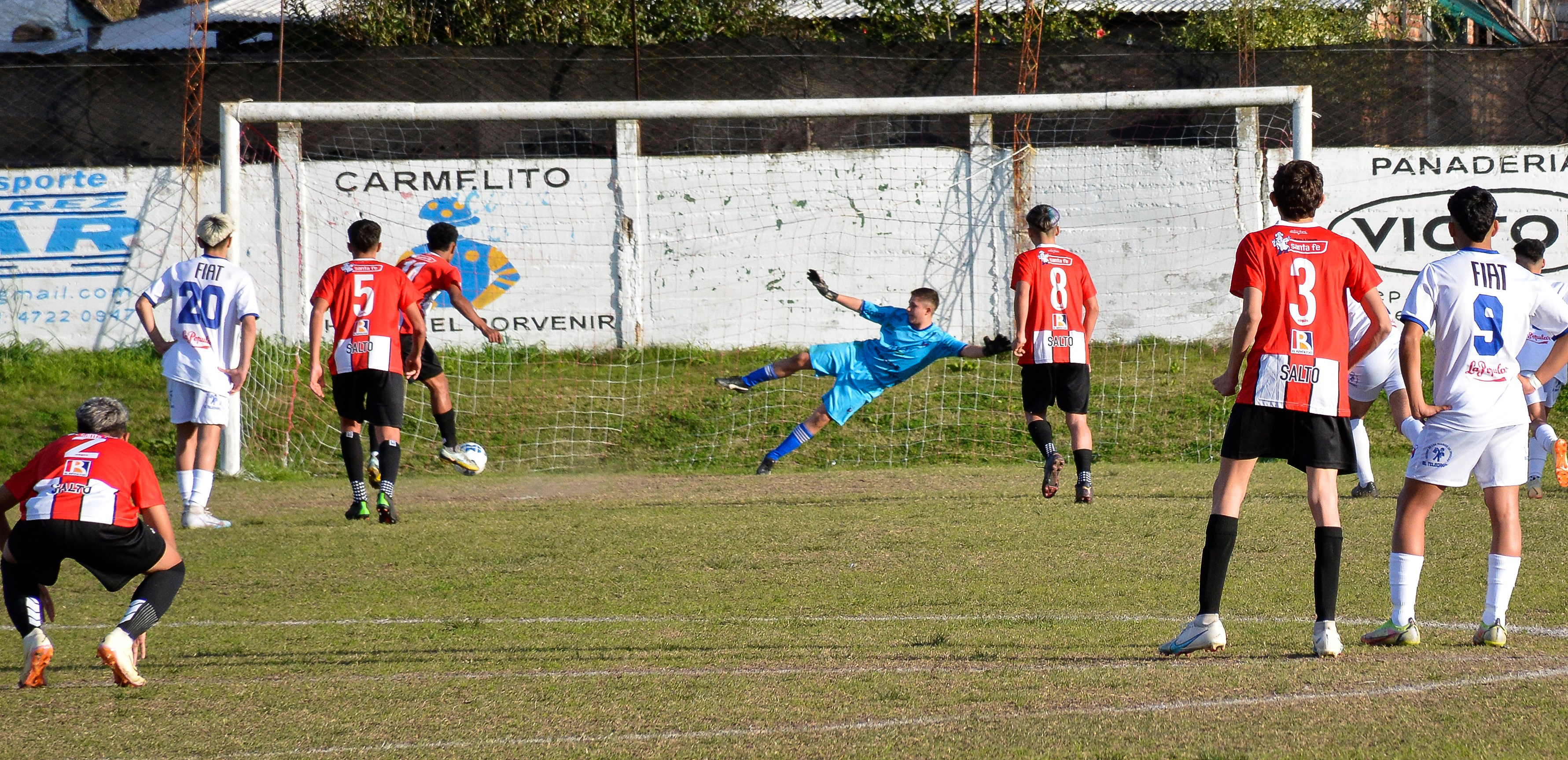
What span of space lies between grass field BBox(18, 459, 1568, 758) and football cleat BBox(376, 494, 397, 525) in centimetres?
7

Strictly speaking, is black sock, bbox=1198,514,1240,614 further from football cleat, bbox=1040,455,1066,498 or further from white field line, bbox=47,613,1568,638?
football cleat, bbox=1040,455,1066,498

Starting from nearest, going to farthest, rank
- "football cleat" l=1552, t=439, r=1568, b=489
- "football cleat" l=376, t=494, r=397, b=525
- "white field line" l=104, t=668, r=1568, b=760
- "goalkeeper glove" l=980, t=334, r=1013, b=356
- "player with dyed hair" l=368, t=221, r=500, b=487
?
"white field line" l=104, t=668, r=1568, b=760
"football cleat" l=1552, t=439, r=1568, b=489
"football cleat" l=376, t=494, r=397, b=525
"goalkeeper glove" l=980, t=334, r=1013, b=356
"player with dyed hair" l=368, t=221, r=500, b=487

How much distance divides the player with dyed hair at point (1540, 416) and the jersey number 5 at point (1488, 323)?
142 inches

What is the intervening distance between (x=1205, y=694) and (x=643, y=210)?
1020 cm

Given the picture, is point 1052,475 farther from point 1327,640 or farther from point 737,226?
point 737,226

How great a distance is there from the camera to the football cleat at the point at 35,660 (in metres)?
4.54

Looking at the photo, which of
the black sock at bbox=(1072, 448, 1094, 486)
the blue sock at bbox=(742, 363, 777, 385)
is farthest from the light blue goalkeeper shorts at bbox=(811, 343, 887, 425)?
the black sock at bbox=(1072, 448, 1094, 486)

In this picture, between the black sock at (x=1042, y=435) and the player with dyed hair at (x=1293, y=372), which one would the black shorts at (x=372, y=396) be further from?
the player with dyed hair at (x=1293, y=372)

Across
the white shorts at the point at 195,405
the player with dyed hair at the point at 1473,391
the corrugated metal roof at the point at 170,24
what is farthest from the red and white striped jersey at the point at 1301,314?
the corrugated metal roof at the point at 170,24

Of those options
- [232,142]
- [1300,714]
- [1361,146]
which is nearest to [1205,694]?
[1300,714]

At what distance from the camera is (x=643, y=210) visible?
13539mm

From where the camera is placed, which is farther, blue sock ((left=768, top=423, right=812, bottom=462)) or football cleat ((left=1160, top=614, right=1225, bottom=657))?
blue sock ((left=768, top=423, right=812, bottom=462))

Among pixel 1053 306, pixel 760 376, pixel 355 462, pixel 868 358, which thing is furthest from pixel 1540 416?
pixel 355 462

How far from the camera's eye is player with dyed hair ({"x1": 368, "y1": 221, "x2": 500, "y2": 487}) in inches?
376
